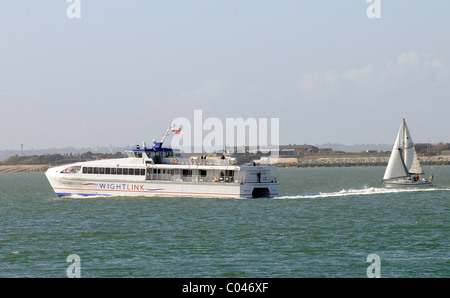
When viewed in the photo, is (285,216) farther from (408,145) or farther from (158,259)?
(408,145)

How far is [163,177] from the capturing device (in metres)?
Answer: 57.5

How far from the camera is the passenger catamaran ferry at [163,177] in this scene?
55562 mm

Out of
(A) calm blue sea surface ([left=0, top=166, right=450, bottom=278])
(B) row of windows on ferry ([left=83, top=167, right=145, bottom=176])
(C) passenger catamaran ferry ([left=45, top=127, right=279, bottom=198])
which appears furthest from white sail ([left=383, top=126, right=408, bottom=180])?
(B) row of windows on ferry ([left=83, top=167, right=145, bottom=176])

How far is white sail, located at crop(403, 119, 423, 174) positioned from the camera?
82.2 m

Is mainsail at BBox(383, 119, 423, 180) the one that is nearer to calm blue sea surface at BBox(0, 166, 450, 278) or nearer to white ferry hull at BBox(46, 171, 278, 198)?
calm blue sea surface at BBox(0, 166, 450, 278)

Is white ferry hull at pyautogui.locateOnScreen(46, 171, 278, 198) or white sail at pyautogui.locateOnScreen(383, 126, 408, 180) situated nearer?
white ferry hull at pyautogui.locateOnScreen(46, 171, 278, 198)

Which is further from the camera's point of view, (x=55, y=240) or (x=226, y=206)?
(x=226, y=206)

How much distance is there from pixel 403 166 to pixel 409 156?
341cm

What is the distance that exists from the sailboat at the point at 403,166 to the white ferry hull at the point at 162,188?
27.4 meters

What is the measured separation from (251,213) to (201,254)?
16742 mm

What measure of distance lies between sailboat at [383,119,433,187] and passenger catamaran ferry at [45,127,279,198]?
89.4 ft

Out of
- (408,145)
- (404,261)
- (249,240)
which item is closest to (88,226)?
(249,240)

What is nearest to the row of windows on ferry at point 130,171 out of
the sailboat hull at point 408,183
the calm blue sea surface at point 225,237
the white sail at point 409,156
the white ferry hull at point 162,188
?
the white ferry hull at point 162,188
